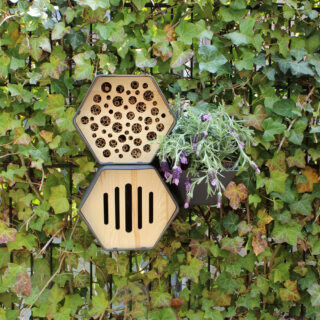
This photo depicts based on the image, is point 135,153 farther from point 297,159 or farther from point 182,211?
point 297,159

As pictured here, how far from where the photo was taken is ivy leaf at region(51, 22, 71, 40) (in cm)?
170

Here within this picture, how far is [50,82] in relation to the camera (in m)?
1.79

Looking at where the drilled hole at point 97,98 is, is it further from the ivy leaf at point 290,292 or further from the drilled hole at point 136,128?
the ivy leaf at point 290,292

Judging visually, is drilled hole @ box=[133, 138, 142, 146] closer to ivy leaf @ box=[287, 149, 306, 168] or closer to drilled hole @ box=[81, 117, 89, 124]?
drilled hole @ box=[81, 117, 89, 124]

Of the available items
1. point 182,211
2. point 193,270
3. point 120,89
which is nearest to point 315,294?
point 193,270

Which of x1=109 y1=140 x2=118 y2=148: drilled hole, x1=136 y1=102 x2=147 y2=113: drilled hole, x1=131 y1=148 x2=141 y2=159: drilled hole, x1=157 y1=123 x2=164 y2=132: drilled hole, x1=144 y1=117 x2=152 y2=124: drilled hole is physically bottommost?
x1=131 y1=148 x2=141 y2=159: drilled hole

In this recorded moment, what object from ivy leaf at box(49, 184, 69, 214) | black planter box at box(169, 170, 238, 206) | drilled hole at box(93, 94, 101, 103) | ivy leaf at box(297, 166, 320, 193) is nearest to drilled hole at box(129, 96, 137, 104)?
drilled hole at box(93, 94, 101, 103)

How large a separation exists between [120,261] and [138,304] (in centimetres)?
21

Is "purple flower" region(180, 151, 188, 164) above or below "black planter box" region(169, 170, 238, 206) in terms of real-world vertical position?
above

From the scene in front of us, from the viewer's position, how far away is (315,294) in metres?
1.93

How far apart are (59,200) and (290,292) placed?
1.14 meters

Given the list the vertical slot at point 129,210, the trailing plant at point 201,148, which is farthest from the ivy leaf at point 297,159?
the vertical slot at point 129,210

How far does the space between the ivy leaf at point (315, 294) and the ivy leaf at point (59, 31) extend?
1583mm

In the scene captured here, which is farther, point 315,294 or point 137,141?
point 315,294
